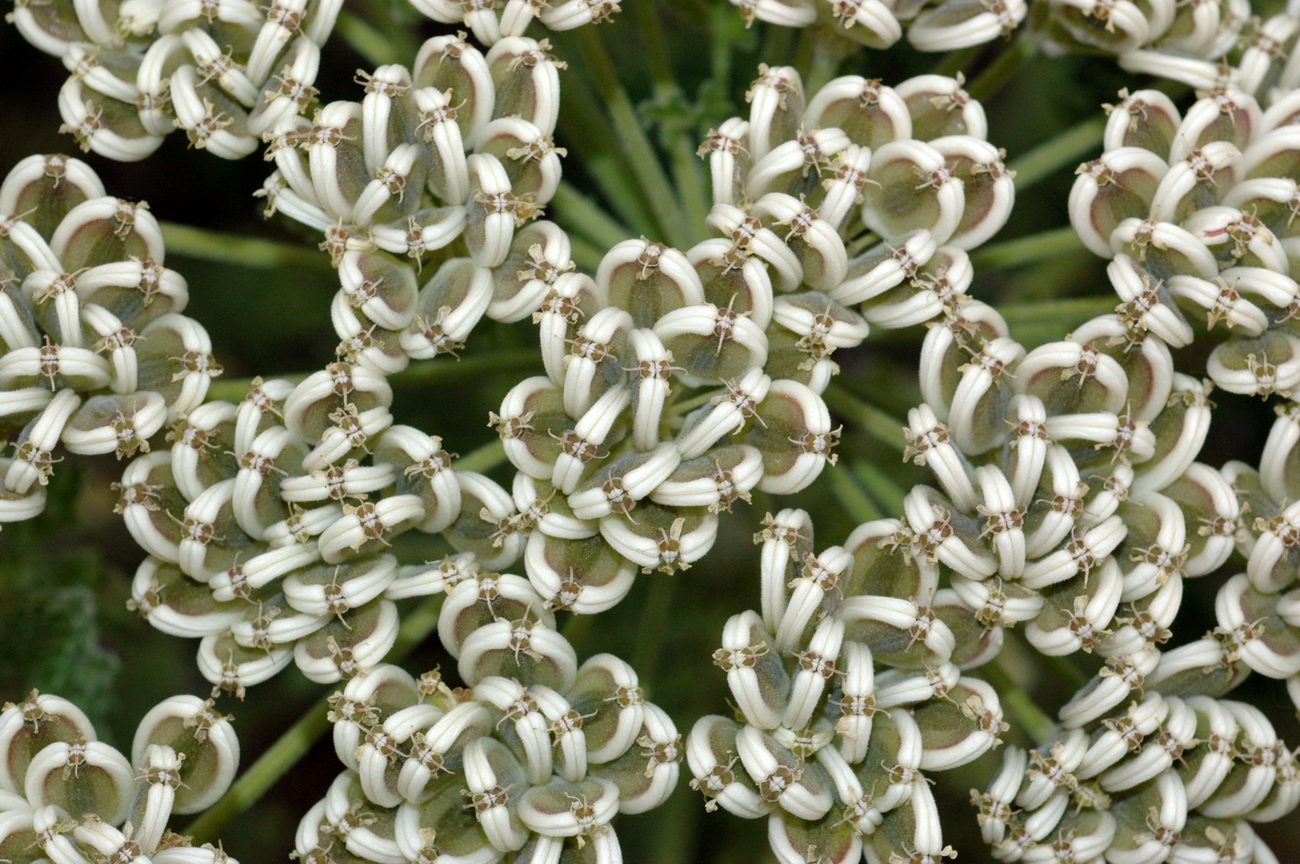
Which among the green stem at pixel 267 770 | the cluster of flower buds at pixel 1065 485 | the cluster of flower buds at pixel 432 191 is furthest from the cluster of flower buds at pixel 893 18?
the green stem at pixel 267 770

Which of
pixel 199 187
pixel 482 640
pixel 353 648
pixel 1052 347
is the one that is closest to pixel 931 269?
pixel 1052 347

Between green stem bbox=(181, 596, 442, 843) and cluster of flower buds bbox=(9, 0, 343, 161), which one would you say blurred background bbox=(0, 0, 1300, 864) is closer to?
cluster of flower buds bbox=(9, 0, 343, 161)

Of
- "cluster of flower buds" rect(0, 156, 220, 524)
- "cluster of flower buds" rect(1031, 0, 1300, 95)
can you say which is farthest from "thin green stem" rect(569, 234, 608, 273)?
"cluster of flower buds" rect(1031, 0, 1300, 95)

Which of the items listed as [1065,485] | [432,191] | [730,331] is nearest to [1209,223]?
[1065,485]

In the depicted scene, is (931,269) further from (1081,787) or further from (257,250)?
(257,250)

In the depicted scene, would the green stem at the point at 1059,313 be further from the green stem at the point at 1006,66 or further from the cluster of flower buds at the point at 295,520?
the cluster of flower buds at the point at 295,520

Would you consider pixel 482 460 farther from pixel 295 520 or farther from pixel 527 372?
pixel 527 372
